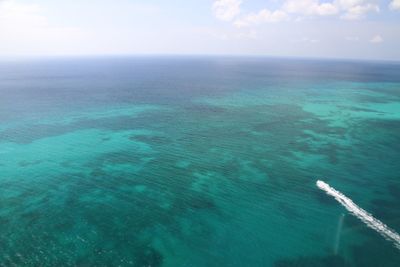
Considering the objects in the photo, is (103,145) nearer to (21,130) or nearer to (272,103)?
(21,130)

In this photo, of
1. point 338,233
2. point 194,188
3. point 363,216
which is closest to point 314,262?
point 338,233

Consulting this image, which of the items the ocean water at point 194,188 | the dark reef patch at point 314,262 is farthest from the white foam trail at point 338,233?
the dark reef patch at point 314,262

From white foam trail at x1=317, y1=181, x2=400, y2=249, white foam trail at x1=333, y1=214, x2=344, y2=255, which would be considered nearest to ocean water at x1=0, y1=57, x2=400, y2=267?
white foam trail at x1=333, y1=214, x2=344, y2=255

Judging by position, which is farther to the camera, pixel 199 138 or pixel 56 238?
pixel 199 138

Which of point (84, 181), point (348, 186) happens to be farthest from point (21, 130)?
point (348, 186)

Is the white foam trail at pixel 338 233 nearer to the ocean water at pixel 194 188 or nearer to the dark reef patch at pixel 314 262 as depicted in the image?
the ocean water at pixel 194 188

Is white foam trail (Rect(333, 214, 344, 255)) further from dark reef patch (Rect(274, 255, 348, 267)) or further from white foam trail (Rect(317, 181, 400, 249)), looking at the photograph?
white foam trail (Rect(317, 181, 400, 249))
